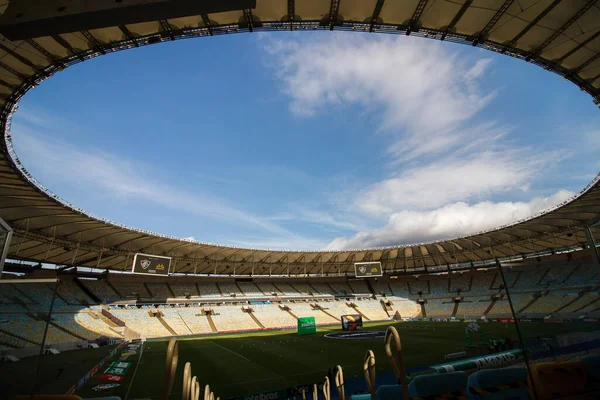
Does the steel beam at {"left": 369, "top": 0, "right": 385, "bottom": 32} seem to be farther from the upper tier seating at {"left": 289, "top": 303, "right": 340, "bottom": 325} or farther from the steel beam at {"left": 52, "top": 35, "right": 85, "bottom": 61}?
the upper tier seating at {"left": 289, "top": 303, "right": 340, "bottom": 325}

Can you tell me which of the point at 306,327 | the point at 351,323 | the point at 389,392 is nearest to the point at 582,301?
the point at 389,392

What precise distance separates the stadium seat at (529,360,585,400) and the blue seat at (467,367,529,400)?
19 centimetres

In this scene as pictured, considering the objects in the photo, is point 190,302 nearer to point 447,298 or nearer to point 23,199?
point 23,199

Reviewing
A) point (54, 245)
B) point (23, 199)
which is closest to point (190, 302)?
point (54, 245)

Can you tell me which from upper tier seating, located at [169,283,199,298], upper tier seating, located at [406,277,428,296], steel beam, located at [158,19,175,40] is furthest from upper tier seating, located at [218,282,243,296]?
steel beam, located at [158,19,175,40]

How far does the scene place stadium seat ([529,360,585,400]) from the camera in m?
4.81

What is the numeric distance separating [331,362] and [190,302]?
3730cm

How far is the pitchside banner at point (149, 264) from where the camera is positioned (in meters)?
36.6

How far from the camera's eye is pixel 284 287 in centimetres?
6475

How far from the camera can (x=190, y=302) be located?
51.5 metres

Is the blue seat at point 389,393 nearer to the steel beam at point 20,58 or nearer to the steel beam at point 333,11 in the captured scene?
the steel beam at point 333,11

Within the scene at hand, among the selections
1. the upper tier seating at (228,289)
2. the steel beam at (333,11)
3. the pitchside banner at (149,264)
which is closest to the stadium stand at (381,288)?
the upper tier seating at (228,289)

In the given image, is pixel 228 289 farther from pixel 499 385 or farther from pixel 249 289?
pixel 499 385

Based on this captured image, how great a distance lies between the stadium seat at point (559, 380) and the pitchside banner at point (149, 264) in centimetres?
3937
